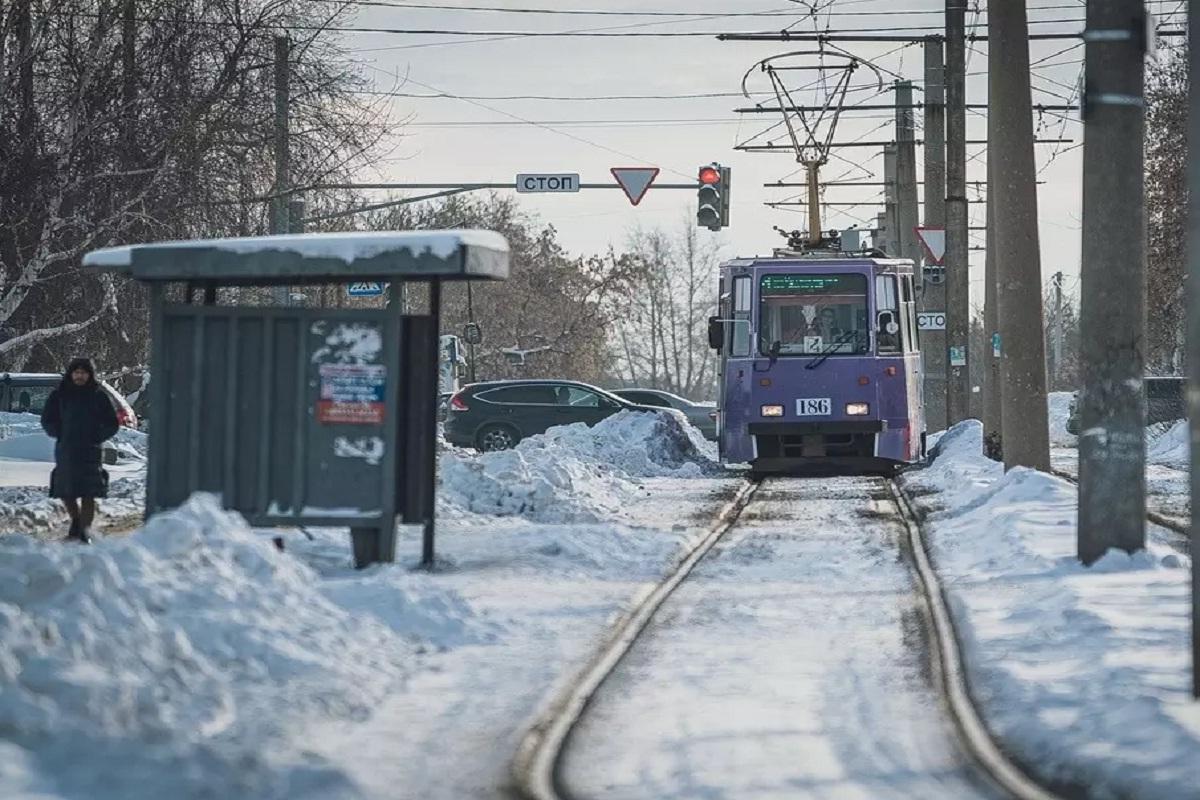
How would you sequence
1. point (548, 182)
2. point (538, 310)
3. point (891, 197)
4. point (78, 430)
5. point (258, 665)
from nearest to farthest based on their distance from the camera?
point (258, 665)
point (78, 430)
point (548, 182)
point (891, 197)
point (538, 310)

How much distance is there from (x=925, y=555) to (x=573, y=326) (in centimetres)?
6866

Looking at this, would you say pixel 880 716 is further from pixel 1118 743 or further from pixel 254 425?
pixel 254 425

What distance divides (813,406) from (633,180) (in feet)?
22.7

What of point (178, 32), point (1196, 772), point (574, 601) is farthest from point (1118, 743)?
point (178, 32)

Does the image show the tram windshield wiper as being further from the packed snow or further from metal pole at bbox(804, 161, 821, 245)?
the packed snow

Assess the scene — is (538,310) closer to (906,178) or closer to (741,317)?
(906,178)

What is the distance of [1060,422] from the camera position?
6069 cm

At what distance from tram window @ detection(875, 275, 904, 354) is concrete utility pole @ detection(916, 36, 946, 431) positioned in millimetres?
9841

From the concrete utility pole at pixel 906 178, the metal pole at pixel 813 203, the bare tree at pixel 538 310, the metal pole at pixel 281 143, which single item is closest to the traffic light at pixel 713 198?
the metal pole at pixel 813 203

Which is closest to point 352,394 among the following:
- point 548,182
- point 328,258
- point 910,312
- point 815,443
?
point 328,258

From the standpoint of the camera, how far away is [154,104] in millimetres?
28281

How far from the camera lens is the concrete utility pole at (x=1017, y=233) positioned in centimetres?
1950

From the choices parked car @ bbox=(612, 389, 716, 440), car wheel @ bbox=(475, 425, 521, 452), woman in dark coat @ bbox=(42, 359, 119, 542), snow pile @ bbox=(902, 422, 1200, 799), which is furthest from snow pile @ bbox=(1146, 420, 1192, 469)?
woman in dark coat @ bbox=(42, 359, 119, 542)

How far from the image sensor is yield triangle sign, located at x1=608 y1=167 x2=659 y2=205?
31219 mm
